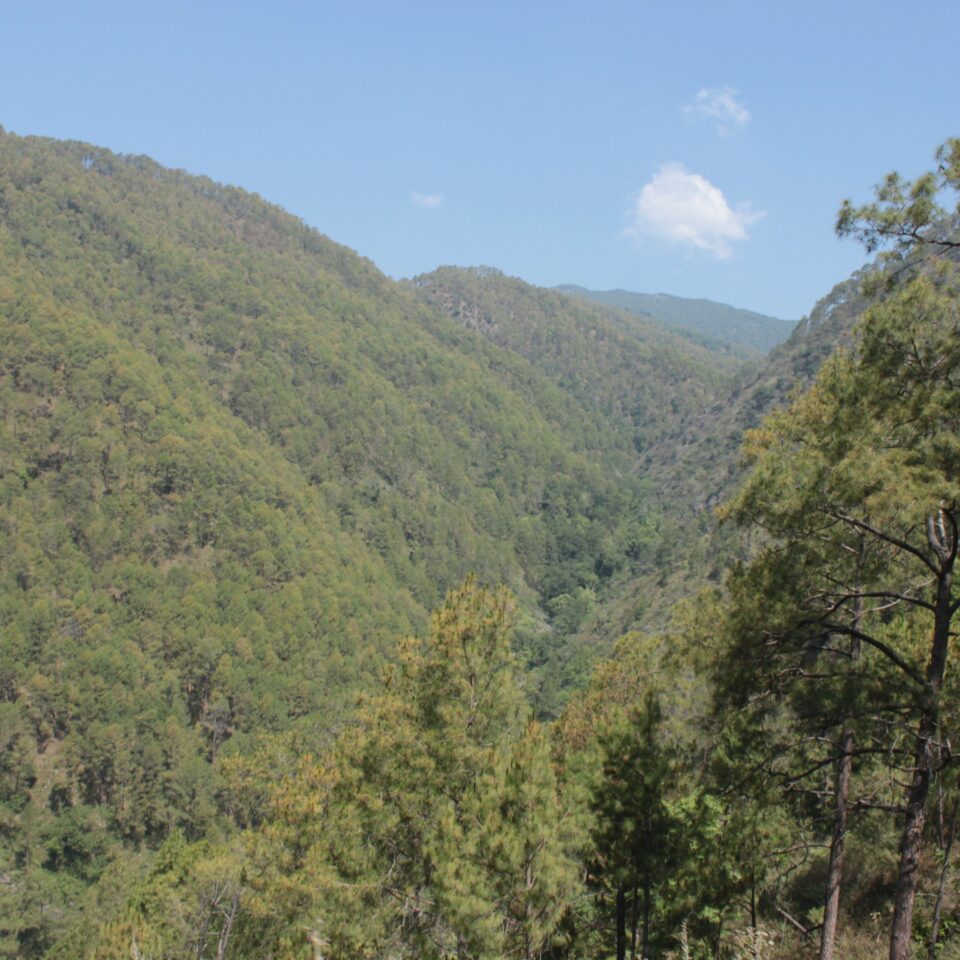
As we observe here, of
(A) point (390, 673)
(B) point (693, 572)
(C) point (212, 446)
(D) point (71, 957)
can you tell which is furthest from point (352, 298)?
(A) point (390, 673)

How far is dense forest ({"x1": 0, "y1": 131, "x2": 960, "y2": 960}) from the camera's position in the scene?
305 inches

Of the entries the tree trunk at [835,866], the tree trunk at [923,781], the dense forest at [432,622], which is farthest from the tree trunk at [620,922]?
the tree trunk at [923,781]

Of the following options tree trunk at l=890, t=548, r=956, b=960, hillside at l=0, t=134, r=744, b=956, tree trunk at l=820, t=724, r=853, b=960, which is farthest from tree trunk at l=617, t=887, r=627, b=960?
hillside at l=0, t=134, r=744, b=956

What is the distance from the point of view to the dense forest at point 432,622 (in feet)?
25.4

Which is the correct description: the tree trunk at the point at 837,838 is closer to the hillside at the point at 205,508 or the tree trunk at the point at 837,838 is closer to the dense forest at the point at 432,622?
the dense forest at the point at 432,622

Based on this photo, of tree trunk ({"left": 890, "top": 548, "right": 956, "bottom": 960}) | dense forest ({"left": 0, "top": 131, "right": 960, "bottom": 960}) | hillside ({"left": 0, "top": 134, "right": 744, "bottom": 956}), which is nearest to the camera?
tree trunk ({"left": 890, "top": 548, "right": 956, "bottom": 960})

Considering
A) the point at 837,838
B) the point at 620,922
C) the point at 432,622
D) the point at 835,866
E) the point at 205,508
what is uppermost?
the point at 432,622

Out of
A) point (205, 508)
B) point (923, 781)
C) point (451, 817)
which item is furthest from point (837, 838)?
point (205, 508)

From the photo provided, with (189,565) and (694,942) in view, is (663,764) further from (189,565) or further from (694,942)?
(189,565)

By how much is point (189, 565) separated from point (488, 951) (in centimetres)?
8733

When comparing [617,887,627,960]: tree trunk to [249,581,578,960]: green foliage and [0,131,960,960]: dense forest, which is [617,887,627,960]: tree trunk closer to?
[0,131,960,960]: dense forest

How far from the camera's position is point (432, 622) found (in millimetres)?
11367

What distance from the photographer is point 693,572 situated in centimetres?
7875

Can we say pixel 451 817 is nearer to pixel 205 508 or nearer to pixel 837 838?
pixel 837 838
